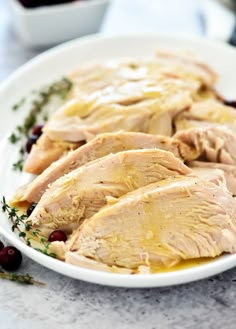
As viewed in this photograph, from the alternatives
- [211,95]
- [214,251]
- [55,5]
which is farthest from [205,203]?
[55,5]

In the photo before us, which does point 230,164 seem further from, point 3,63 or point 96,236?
point 3,63

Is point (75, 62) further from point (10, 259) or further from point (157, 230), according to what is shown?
point (157, 230)

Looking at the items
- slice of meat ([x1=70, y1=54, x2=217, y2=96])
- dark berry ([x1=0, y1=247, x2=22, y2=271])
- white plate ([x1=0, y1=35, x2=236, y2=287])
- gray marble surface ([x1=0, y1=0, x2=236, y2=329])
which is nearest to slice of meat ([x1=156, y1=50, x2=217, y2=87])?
slice of meat ([x1=70, y1=54, x2=217, y2=96])

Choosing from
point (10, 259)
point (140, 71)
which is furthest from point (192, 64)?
point (10, 259)

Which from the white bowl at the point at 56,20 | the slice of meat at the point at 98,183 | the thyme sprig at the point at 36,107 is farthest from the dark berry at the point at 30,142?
the white bowl at the point at 56,20

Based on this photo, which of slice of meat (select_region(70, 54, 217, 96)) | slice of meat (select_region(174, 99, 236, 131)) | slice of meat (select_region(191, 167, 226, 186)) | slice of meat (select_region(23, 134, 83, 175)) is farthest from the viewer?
slice of meat (select_region(70, 54, 217, 96))

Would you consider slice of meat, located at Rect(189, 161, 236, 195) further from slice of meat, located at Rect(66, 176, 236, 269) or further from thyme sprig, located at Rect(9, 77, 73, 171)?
thyme sprig, located at Rect(9, 77, 73, 171)
